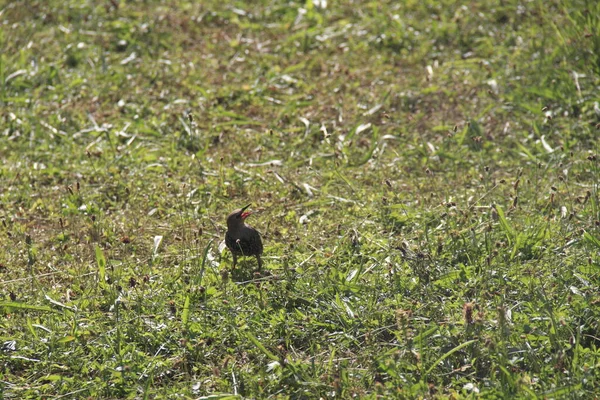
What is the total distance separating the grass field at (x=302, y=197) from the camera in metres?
5.04

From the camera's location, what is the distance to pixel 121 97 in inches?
343

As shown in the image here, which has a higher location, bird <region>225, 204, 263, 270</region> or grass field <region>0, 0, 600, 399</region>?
bird <region>225, 204, 263, 270</region>

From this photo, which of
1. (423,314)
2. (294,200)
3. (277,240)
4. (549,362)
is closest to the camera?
(549,362)

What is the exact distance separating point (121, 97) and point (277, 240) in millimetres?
2990

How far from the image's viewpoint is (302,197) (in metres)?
7.04

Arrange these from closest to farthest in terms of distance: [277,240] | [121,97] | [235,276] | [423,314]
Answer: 1. [423,314]
2. [235,276]
3. [277,240]
4. [121,97]

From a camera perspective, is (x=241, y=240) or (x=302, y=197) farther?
(x=302, y=197)

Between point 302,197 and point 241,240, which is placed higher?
point 241,240

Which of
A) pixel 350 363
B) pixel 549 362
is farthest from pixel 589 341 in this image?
pixel 350 363

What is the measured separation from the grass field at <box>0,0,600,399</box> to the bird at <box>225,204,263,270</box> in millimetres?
190

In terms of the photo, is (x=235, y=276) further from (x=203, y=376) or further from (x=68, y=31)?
(x=68, y=31)

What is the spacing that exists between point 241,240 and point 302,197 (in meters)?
1.24

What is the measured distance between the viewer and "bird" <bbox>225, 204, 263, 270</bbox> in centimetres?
589

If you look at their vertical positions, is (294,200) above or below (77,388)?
below
